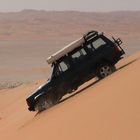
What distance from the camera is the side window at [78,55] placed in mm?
15355

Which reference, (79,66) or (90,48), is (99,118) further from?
(90,48)

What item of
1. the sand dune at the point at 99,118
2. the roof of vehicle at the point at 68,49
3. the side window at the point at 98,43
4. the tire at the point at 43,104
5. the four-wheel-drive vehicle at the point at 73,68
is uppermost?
the roof of vehicle at the point at 68,49

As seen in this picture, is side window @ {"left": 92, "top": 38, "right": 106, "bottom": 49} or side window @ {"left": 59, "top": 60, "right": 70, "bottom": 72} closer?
side window @ {"left": 59, "top": 60, "right": 70, "bottom": 72}

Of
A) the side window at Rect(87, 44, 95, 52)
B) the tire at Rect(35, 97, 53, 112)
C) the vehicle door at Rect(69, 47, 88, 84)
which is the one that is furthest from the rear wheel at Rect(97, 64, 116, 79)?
the tire at Rect(35, 97, 53, 112)

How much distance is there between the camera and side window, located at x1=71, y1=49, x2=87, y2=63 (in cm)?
1535

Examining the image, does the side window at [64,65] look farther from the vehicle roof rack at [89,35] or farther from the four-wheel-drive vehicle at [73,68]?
the vehicle roof rack at [89,35]

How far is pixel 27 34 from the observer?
126250 mm

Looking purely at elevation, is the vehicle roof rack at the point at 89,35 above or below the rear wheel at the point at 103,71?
above

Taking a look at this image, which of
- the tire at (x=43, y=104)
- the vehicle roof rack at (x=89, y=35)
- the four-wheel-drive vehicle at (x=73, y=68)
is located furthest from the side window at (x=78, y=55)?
the tire at (x=43, y=104)

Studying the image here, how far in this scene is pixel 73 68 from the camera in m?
15.3

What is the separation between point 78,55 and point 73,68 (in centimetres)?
44

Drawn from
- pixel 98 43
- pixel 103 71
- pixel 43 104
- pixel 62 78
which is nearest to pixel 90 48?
pixel 98 43

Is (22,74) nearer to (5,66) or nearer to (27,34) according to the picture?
(5,66)

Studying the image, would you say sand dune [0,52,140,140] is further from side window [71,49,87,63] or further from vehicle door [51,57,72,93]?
side window [71,49,87,63]
